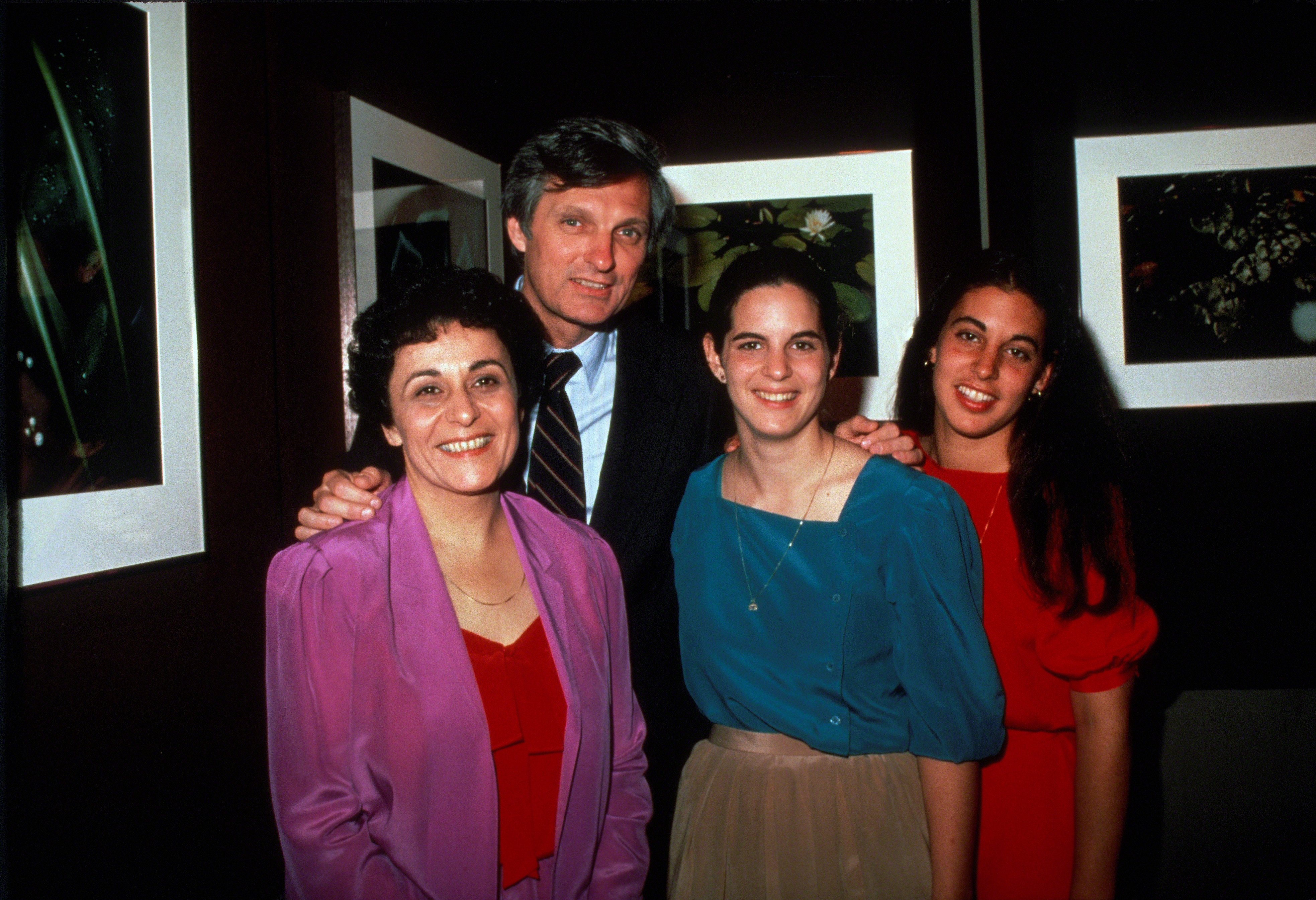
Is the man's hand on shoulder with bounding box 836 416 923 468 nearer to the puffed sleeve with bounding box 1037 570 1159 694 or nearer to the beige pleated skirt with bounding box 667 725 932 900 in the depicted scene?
the puffed sleeve with bounding box 1037 570 1159 694

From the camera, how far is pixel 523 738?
4.58ft

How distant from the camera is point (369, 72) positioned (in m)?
2.02

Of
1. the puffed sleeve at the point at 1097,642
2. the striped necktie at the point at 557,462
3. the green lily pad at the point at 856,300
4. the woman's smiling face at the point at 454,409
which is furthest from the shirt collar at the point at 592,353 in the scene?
the puffed sleeve at the point at 1097,642

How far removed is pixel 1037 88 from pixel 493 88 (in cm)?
185

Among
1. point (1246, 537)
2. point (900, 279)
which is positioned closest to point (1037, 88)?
point (900, 279)

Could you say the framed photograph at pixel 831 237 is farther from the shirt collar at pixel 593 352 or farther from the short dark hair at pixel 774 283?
the short dark hair at pixel 774 283

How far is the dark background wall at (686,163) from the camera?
149cm

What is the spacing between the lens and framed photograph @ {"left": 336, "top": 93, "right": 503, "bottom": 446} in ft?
6.23

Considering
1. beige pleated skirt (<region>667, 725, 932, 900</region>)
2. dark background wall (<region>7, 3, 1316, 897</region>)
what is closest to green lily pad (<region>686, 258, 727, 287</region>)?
dark background wall (<region>7, 3, 1316, 897</region>)

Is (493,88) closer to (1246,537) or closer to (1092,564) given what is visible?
(1092,564)

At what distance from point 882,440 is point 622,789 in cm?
96

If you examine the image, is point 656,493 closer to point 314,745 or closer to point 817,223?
point 314,745

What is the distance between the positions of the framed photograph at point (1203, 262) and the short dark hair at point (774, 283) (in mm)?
1466

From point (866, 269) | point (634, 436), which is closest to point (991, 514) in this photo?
point (634, 436)
